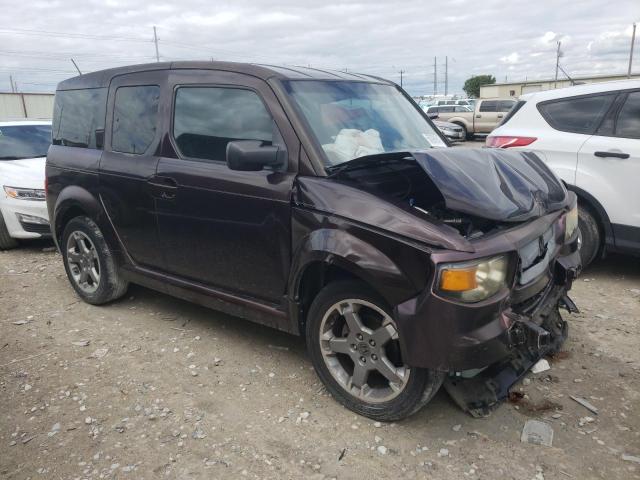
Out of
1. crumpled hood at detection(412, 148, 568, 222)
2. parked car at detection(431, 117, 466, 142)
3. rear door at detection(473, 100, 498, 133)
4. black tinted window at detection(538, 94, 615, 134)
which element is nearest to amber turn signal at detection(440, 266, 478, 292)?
crumpled hood at detection(412, 148, 568, 222)

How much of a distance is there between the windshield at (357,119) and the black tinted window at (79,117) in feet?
6.43

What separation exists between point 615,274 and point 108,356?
15.4 feet

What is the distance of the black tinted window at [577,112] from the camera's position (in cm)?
495

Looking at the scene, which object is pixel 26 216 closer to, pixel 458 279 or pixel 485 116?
pixel 458 279

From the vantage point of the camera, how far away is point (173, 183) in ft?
12.0

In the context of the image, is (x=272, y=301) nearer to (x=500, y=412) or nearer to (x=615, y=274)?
(x=500, y=412)

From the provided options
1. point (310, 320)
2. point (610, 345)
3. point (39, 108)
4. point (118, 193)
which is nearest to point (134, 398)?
point (310, 320)

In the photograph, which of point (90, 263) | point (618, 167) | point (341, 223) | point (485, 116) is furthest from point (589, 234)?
point (485, 116)

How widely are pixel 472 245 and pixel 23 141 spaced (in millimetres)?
7120

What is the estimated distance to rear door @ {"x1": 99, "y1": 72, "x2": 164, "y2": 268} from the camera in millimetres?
3898

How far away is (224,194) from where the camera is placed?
11.1 feet

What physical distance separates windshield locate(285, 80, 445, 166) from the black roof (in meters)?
0.10

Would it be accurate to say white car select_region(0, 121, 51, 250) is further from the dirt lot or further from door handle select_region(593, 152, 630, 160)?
door handle select_region(593, 152, 630, 160)

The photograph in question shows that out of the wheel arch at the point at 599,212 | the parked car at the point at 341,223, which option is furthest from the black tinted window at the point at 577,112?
the parked car at the point at 341,223
